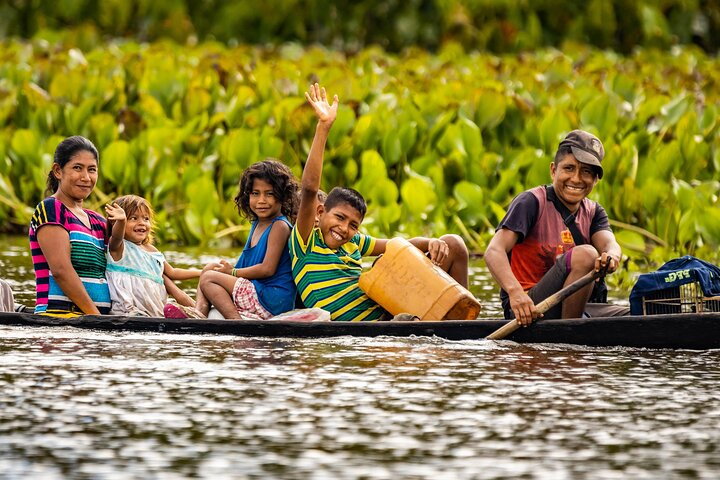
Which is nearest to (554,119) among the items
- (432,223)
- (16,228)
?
(432,223)

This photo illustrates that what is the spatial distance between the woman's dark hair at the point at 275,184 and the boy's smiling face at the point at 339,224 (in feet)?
0.70

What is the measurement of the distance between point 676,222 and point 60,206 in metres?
4.88

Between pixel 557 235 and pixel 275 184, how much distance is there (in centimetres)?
125

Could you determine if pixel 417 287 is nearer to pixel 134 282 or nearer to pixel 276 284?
pixel 276 284

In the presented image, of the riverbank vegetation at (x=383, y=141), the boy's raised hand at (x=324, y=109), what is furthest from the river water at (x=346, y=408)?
the riverbank vegetation at (x=383, y=141)

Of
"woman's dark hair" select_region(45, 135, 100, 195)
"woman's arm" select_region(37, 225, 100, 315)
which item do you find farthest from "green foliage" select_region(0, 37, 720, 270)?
"woman's arm" select_region(37, 225, 100, 315)

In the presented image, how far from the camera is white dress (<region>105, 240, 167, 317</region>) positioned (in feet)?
23.2

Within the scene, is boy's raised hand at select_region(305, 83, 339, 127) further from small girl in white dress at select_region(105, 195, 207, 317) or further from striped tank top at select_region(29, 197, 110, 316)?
striped tank top at select_region(29, 197, 110, 316)

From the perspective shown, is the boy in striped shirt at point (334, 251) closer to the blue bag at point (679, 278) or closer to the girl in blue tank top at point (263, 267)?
the girl in blue tank top at point (263, 267)

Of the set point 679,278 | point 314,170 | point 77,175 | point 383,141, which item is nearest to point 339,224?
point 314,170

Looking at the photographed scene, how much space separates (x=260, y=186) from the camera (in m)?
7.05

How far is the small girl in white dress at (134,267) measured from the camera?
7.07m

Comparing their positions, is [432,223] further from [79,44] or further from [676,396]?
[79,44]

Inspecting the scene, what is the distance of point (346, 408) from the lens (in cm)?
529
